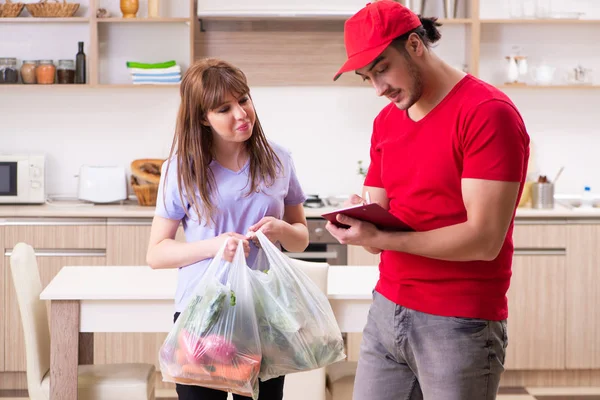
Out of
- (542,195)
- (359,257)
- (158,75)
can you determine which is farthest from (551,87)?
(158,75)

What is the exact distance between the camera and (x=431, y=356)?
5.88 ft

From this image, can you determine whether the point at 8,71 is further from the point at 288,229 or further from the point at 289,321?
the point at 289,321

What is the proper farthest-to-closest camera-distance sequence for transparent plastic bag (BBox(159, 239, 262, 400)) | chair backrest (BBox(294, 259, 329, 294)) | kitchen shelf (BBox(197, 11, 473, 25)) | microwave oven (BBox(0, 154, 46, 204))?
microwave oven (BBox(0, 154, 46, 204)) < kitchen shelf (BBox(197, 11, 473, 25)) < chair backrest (BBox(294, 259, 329, 294)) < transparent plastic bag (BBox(159, 239, 262, 400))

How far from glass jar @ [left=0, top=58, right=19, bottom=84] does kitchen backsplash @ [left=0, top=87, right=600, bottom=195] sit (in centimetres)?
21

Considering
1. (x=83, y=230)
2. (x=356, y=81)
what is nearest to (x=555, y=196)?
(x=356, y=81)

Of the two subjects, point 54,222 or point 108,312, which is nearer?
point 108,312

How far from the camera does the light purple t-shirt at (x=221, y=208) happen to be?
2.14 m

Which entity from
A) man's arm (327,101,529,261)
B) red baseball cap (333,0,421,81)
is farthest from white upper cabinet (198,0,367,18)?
man's arm (327,101,529,261)

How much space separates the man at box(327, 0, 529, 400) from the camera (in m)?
1.69

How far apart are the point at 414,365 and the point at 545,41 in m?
3.30

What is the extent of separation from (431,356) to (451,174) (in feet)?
1.21

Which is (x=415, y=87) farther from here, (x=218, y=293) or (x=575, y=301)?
(x=575, y=301)

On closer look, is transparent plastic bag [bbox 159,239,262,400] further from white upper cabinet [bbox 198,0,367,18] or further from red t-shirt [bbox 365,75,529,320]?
white upper cabinet [bbox 198,0,367,18]

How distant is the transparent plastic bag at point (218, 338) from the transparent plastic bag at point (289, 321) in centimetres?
4
